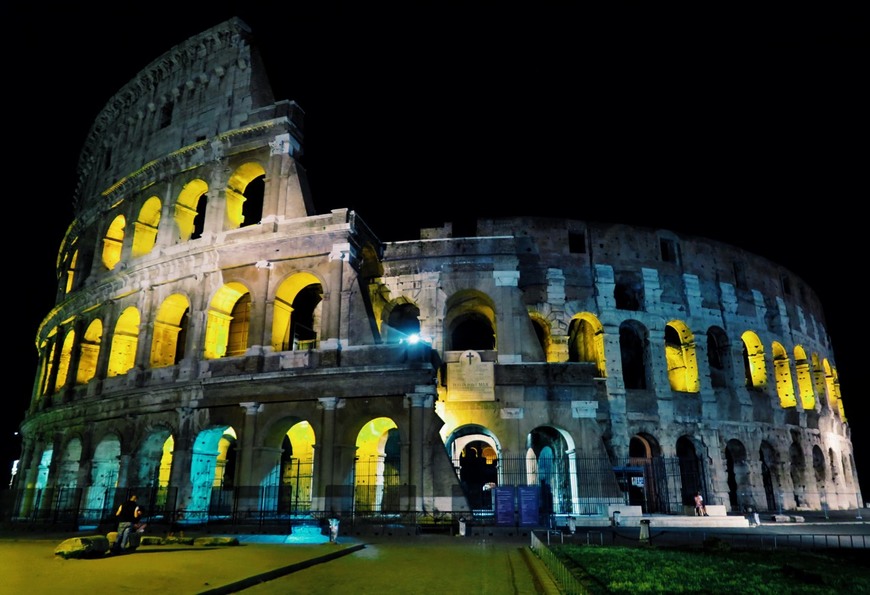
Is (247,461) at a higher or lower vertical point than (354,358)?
lower

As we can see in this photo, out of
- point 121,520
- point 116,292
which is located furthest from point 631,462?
point 116,292

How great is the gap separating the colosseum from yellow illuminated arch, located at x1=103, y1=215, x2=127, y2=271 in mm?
97

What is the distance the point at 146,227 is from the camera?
83.7ft

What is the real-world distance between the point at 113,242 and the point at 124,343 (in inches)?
213

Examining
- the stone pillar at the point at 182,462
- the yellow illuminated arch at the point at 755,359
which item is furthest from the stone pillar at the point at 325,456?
the yellow illuminated arch at the point at 755,359

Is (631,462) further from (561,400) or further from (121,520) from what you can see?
(121,520)

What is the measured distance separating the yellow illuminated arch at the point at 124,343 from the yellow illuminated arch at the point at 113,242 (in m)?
3.42

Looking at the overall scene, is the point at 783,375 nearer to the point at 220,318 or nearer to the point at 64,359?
the point at 220,318

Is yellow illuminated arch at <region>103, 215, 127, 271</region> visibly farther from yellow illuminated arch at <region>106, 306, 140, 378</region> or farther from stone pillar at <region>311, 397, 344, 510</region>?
stone pillar at <region>311, 397, 344, 510</region>

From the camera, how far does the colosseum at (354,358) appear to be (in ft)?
62.4

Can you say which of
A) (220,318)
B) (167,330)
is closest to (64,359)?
(167,330)

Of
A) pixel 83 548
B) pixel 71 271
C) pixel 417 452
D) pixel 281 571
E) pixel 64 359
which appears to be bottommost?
pixel 281 571

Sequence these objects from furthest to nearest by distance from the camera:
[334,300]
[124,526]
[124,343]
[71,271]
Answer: [71,271] < [124,343] < [334,300] < [124,526]

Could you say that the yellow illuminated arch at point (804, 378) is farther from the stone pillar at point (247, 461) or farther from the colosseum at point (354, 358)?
the stone pillar at point (247, 461)
